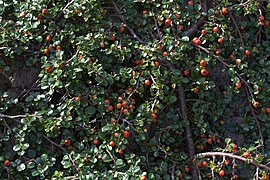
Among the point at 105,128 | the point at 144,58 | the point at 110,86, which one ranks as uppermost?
the point at 144,58

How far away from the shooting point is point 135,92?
2709mm

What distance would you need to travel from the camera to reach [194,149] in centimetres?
275

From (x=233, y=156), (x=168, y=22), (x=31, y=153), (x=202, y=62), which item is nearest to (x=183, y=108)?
(x=202, y=62)

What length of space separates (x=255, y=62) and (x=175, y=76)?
0.62 metres

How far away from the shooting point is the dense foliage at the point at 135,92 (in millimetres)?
2561

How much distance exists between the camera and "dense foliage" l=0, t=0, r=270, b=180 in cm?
256

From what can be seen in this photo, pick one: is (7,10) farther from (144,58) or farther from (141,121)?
(141,121)

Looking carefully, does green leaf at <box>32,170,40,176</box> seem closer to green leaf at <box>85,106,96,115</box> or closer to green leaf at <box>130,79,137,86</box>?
green leaf at <box>85,106,96,115</box>

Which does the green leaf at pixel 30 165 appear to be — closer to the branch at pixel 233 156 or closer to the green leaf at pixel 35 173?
the green leaf at pixel 35 173

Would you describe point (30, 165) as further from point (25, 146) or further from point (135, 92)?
point (135, 92)

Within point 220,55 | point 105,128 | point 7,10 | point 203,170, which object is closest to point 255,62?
point 220,55

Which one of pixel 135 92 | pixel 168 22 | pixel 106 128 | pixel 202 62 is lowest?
pixel 106 128

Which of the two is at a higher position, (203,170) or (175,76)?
(175,76)

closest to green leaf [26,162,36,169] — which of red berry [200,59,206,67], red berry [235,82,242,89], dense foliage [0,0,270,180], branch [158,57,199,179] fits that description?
dense foliage [0,0,270,180]
